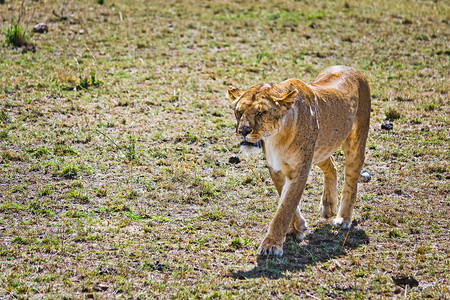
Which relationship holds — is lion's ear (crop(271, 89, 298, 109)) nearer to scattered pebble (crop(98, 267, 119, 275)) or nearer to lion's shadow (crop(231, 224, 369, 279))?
lion's shadow (crop(231, 224, 369, 279))

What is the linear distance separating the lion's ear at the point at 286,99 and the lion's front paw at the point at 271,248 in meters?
1.36

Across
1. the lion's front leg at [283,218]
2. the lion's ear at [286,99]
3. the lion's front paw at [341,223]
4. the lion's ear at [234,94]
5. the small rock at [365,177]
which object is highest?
the lion's ear at [286,99]

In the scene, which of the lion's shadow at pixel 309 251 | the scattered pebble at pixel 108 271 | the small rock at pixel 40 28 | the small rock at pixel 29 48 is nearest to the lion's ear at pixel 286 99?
the lion's shadow at pixel 309 251

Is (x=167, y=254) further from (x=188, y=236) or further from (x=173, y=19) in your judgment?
(x=173, y=19)

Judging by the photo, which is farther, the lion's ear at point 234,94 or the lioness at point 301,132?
the lion's ear at point 234,94

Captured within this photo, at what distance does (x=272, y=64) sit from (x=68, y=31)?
5.19 metres

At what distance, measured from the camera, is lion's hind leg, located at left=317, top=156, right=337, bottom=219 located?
23.7ft

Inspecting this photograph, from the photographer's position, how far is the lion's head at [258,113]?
555 centimetres

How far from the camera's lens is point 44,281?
18.2 feet

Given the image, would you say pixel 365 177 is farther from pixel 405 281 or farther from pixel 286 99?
pixel 286 99

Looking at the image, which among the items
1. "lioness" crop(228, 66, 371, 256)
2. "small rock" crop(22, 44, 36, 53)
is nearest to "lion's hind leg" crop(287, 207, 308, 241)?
"lioness" crop(228, 66, 371, 256)

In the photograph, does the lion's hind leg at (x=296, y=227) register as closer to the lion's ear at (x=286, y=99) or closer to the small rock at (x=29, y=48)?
the lion's ear at (x=286, y=99)

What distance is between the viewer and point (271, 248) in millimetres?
6031

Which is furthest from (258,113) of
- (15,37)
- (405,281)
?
(15,37)
